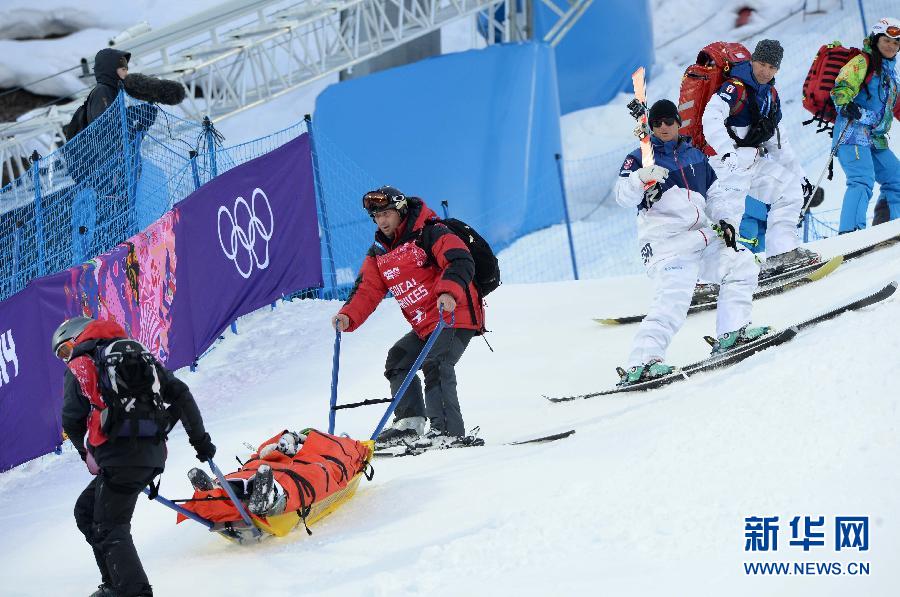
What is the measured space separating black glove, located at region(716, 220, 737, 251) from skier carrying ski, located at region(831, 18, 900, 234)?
11.0 ft

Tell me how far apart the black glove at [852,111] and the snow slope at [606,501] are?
1.91m

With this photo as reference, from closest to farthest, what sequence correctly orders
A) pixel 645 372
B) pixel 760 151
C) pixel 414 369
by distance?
pixel 414 369
pixel 645 372
pixel 760 151

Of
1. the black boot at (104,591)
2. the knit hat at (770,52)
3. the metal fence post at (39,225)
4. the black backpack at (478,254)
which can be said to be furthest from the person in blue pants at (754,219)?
the metal fence post at (39,225)

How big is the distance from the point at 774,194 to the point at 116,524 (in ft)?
18.8

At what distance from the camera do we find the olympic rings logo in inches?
382

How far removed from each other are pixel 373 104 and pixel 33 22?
36.1 ft

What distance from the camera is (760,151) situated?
876cm

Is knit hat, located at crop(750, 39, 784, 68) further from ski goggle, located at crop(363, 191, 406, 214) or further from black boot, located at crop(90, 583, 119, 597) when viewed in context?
black boot, located at crop(90, 583, 119, 597)

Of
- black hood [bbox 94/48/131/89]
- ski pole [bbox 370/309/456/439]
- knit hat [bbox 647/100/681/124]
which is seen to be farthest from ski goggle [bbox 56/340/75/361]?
black hood [bbox 94/48/131/89]

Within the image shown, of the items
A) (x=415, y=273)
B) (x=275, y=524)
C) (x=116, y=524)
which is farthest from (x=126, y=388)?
(x=415, y=273)

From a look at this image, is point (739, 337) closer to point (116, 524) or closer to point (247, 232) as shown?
point (116, 524)

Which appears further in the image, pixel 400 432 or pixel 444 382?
pixel 400 432

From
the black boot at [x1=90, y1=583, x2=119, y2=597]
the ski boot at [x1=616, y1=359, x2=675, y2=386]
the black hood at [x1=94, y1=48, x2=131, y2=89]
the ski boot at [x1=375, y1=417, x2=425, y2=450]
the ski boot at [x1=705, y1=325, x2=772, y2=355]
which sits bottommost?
the ski boot at [x1=375, y1=417, x2=425, y2=450]

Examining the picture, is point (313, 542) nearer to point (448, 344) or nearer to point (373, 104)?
point (448, 344)
